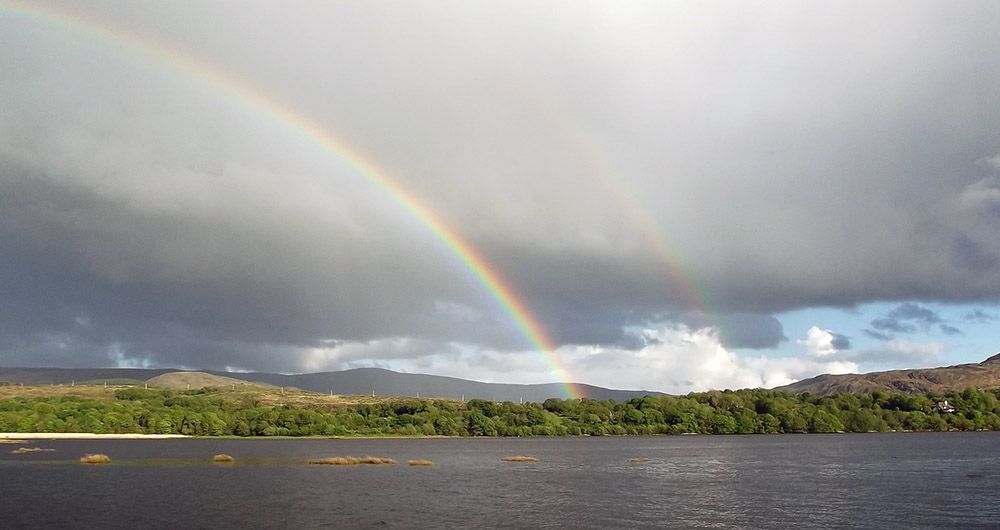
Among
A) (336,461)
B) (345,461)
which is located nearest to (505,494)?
(345,461)

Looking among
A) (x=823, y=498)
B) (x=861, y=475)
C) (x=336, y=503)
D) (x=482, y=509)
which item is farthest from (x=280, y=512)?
(x=861, y=475)

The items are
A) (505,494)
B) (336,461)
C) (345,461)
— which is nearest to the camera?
(505,494)

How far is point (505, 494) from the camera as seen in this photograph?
10088 cm

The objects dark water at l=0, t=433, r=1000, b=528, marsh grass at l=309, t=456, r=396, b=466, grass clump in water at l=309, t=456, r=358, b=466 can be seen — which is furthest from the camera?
marsh grass at l=309, t=456, r=396, b=466

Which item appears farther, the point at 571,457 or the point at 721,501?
the point at 571,457

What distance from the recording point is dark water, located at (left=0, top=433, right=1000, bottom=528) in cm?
7531

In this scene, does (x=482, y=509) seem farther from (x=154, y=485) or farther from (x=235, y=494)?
(x=154, y=485)

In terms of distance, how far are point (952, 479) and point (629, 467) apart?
54.8 m

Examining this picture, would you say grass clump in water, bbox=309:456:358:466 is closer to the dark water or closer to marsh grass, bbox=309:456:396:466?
marsh grass, bbox=309:456:396:466

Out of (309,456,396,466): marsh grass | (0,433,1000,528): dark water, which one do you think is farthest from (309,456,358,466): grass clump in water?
(0,433,1000,528): dark water

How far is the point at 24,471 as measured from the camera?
426 ft

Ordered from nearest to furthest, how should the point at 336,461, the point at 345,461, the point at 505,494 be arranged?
the point at 505,494 → the point at 336,461 → the point at 345,461

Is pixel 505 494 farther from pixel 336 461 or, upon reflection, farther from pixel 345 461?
pixel 336 461

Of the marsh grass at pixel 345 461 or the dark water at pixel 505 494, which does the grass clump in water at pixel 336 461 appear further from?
the dark water at pixel 505 494
